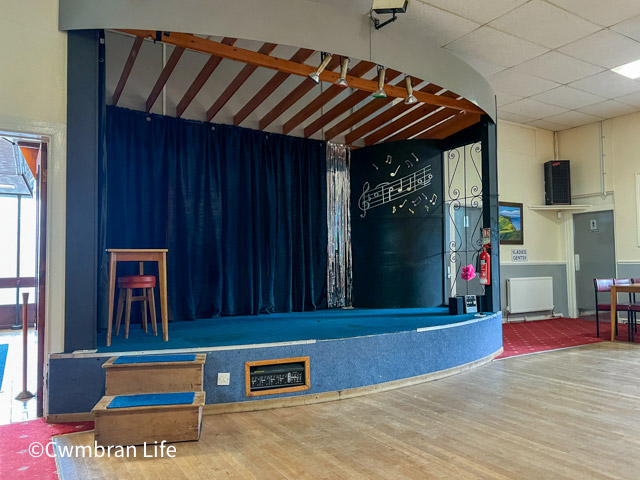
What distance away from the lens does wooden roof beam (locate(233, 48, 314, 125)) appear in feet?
14.3

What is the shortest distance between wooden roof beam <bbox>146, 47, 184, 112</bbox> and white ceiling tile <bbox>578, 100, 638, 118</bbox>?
6693mm

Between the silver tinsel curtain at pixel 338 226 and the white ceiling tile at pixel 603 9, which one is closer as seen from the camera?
the white ceiling tile at pixel 603 9

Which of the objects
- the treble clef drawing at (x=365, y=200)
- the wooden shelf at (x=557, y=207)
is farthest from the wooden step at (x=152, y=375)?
the wooden shelf at (x=557, y=207)

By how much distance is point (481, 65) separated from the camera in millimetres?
6207

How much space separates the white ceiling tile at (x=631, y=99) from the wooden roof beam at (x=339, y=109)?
4.63 metres

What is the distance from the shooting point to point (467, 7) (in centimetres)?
477

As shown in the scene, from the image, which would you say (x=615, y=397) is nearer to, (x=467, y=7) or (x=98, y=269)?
(x=467, y=7)

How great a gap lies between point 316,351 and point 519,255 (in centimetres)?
598

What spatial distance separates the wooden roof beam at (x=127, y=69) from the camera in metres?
4.18

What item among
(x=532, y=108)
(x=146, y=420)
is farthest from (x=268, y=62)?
(x=532, y=108)

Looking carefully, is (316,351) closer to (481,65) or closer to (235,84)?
(235,84)

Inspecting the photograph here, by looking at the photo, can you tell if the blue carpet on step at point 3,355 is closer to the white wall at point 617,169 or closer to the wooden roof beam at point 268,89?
the wooden roof beam at point 268,89

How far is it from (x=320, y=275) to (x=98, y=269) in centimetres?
323

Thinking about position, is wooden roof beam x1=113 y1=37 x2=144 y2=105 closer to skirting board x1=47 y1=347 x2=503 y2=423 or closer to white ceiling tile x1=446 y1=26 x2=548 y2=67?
skirting board x1=47 y1=347 x2=503 y2=423
